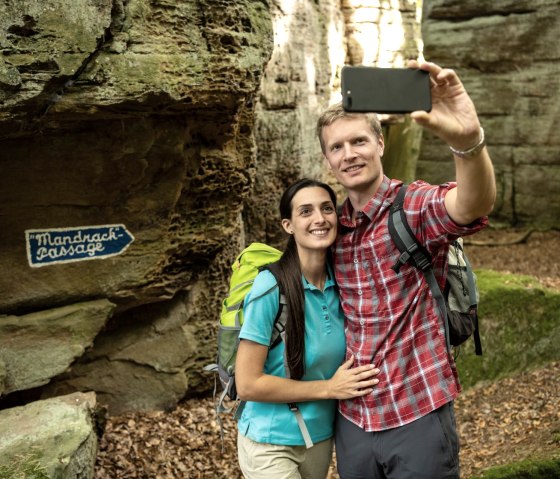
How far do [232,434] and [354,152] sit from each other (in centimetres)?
318

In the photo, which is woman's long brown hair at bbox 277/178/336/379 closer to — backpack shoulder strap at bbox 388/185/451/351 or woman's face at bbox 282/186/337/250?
woman's face at bbox 282/186/337/250

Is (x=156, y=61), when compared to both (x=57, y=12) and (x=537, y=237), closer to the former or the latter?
(x=57, y=12)

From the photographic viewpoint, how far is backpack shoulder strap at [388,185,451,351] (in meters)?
2.51

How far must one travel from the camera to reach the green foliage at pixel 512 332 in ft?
19.7

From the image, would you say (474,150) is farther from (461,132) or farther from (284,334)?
(284,334)

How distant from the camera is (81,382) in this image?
5238 millimetres

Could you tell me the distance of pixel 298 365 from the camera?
2707 mm

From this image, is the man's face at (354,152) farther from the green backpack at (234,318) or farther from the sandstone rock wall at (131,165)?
the sandstone rock wall at (131,165)

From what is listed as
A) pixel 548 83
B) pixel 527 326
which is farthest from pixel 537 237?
pixel 527 326

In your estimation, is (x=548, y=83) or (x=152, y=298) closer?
(x=152, y=298)

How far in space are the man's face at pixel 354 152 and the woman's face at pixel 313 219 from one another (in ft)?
0.69

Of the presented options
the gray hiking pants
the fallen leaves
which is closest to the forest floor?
the fallen leaves

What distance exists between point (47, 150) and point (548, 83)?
821cm

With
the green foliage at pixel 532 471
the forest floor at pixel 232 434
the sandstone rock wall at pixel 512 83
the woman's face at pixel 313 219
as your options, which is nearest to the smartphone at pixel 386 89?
the woman's face at pixel 313 219
